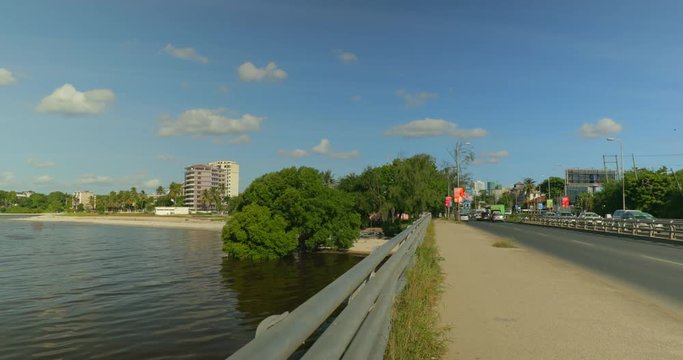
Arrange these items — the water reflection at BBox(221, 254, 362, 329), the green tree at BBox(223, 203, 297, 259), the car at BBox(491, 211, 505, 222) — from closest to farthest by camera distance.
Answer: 1. the water reflection at BBox(221, 254, 362, 329)
2. the green tree at BBox(223, 203, 297, 259)
3. the car at BBox(491, 211, 505, 222)

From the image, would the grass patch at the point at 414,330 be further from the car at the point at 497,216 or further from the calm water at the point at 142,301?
the car at the point at 497,216

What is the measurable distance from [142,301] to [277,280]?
10.2 metres

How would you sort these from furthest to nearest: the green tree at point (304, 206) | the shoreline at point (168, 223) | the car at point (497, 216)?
1. the shoreline at point (168, 223)
2. the car at point (497, 216)
3. the green tree at point (304, 206)

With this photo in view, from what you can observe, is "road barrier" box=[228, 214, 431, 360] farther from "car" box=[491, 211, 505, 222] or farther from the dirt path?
"car" box=[491, 211, 505, 222]

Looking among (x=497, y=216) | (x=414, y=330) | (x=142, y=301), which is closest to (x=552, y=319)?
(x=414, y=330)

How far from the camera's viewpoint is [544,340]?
6227 millimetres

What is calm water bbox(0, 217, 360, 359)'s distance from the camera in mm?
Answer: 17375

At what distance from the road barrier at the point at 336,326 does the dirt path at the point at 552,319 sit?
4.57 feet

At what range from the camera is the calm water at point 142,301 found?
1738 centimetres

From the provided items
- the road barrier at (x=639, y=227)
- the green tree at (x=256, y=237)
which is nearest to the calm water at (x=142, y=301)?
the green tree at (x=256, y=237)

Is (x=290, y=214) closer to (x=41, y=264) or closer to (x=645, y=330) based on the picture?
(x=41, y=264)

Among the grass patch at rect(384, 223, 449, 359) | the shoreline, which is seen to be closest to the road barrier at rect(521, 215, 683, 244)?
the grass patch at rect(384, 223, 449, 359)

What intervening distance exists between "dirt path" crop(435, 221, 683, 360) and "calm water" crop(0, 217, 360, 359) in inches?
366

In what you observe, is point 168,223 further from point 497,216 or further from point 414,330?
point 414,330
